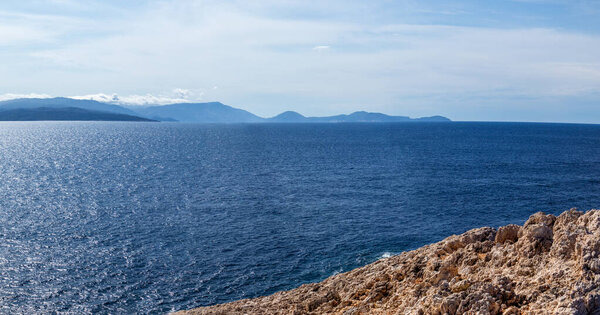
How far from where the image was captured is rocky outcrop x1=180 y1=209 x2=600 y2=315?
63.6ft

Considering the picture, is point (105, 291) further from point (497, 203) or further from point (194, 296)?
point (497, 203)

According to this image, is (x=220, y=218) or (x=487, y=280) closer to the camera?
(x=487, y=280)

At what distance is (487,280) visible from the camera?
23.5 meters

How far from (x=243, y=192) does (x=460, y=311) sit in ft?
290

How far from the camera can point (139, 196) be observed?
99250mm

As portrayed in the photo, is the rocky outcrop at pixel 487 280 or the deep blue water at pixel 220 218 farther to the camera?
the deep blue water at pixel 220 218

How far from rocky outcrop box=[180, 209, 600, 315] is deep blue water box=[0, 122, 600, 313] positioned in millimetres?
23401

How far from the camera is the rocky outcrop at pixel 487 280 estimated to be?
763 inches

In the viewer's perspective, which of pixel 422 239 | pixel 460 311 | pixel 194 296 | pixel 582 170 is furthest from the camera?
pixel 582 170

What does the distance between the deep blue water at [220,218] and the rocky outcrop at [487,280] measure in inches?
921

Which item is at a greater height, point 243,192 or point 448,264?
point 448,264

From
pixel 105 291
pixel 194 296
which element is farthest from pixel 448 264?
pixel 105 291

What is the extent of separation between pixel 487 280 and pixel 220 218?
64201mm

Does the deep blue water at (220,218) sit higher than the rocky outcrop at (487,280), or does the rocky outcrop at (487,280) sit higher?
the rocky outcrop at (487,280)
